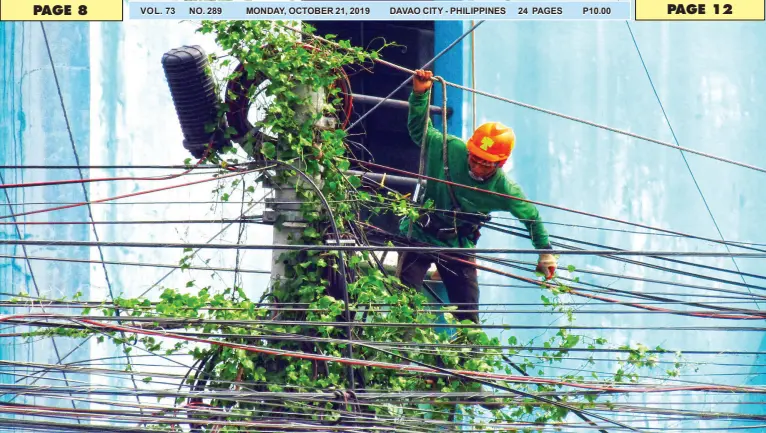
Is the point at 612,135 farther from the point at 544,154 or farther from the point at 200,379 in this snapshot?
the point at 200,379

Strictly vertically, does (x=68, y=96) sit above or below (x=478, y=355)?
above

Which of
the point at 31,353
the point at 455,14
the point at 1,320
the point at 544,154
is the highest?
the point at 455,14

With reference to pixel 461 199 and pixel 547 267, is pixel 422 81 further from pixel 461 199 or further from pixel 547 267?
pixel 547 267

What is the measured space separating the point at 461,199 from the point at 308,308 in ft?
5.65

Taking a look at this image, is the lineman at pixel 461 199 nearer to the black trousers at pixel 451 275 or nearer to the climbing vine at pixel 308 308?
the black trousers at pixel 451 275

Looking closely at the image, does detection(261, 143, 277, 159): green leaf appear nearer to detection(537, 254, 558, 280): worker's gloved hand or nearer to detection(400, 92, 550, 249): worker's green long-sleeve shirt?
detection(400, 92, 550, 249): worker's green long-sleeve shirt

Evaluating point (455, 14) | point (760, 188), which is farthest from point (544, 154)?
point (455, 14)

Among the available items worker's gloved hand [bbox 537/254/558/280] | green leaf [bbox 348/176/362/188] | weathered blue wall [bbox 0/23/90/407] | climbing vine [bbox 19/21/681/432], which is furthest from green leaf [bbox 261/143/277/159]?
weathered blue wall [bbox 0/23/90/407]

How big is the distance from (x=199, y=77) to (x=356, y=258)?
57.9 inches

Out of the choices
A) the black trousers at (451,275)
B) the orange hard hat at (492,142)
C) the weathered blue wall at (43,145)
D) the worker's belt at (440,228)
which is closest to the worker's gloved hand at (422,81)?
the orange hard hat at (492,142)

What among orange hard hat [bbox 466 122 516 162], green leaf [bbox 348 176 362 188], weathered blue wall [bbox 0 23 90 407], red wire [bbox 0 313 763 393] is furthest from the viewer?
weathered blue wall [bbox 0 23 90 407]

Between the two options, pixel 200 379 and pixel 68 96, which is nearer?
pixel 200 379

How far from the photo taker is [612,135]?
11.3 m

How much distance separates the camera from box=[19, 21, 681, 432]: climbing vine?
21.9 feet
